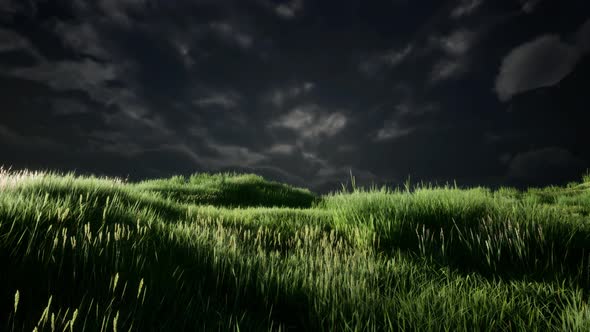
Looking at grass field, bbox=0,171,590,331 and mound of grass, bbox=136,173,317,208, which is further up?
mound of grass, bbox=136,173,317,208

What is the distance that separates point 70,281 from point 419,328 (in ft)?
7.11

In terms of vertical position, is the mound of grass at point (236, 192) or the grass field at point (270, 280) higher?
the mound of grass at point (236, 192)

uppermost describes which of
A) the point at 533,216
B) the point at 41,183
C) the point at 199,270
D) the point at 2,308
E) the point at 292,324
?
the point at 41,183

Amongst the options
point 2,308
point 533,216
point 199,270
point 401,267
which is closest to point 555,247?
point 533,216

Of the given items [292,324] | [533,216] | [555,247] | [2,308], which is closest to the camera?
[2,308]

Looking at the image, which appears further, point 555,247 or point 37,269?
point 555,247

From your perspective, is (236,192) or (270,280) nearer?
(270,280)

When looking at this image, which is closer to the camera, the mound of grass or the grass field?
the grass field

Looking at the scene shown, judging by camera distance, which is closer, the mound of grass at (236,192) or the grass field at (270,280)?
the grass field at (270,280)

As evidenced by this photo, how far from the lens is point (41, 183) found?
183 inches

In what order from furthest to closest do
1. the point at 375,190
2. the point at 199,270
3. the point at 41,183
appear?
the point at 375,190 < the point at 41,183 < the point at 199,270

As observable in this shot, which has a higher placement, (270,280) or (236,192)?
(236,192)

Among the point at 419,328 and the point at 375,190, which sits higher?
the point at 375,190

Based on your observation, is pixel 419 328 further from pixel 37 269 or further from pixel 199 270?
pixel 37 269
